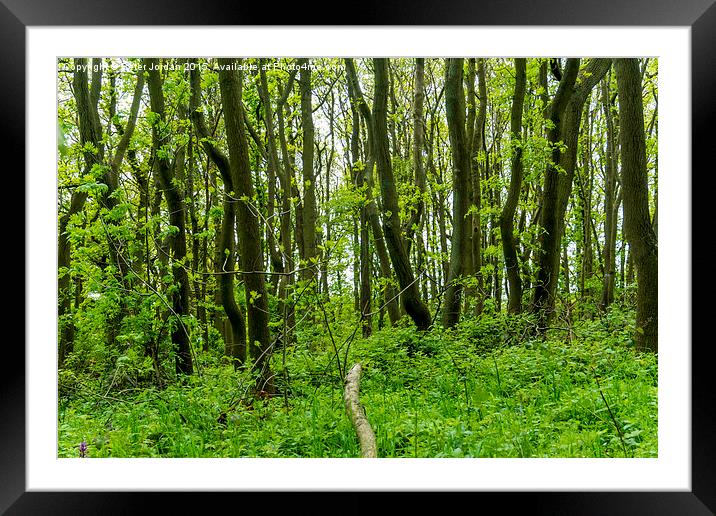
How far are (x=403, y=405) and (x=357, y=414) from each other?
A: 61 centimetres

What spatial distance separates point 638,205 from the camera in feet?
16.7

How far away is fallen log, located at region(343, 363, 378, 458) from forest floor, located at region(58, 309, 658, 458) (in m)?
0.07

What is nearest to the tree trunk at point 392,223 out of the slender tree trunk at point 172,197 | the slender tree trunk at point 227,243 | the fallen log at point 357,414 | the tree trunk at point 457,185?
the tree trunk at point 457,185

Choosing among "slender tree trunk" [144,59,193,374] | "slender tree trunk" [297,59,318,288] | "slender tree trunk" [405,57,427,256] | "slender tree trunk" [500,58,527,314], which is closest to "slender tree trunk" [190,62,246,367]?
"slender tree trunk" [144,59,193,374]

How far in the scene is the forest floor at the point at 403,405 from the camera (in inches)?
138

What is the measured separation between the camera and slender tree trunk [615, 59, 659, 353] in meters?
5.05

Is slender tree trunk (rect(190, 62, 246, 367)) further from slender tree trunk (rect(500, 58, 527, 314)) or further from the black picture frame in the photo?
slender tree trunk (rect(500, 58, 527, 314))

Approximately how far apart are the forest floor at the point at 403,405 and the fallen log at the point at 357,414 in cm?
7

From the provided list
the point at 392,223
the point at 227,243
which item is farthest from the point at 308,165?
the point at 227,243

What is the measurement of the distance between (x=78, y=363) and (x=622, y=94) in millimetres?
7038

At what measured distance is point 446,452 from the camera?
326 centimetres

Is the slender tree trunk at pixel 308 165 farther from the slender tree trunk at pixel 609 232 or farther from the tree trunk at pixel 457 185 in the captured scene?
the slender tree trunk at pixel 609 232
